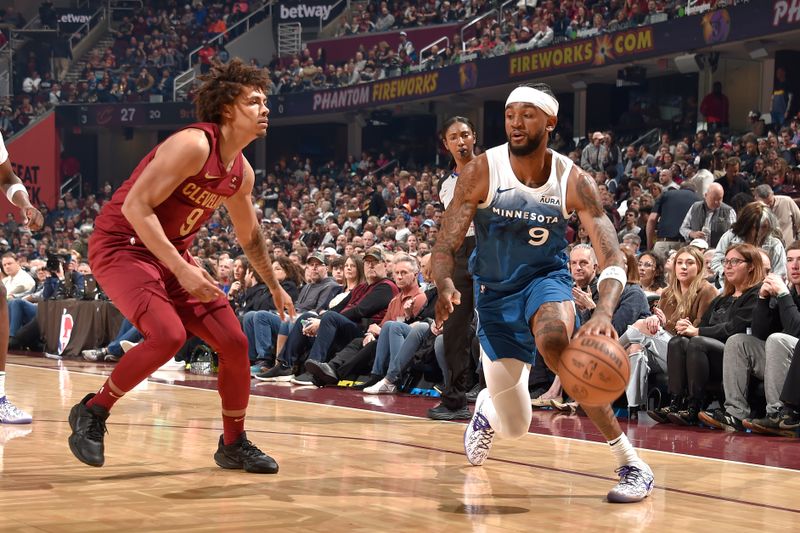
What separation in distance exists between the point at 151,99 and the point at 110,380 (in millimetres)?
28228

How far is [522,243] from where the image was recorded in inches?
197

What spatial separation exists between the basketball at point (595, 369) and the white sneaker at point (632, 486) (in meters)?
0.54

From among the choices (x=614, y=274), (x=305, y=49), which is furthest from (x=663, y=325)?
(x=305, y=49)

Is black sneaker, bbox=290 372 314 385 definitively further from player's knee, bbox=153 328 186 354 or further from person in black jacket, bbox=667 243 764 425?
player's knee, bbox=153 328 186 354

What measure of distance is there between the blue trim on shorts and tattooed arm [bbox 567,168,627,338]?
0.25 metres

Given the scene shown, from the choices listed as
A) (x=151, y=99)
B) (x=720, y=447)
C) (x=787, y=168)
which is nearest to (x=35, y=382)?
(x=720, y=447)

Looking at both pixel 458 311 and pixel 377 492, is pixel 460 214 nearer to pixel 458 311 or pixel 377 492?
pixel 377 492

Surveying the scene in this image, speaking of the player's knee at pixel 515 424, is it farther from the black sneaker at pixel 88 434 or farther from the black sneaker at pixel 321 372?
the black sneaker at pixel 321 372

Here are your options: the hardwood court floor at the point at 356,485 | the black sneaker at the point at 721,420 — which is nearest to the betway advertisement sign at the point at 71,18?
the hardwood court floor at the point at 356,485

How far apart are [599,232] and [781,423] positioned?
297 cm

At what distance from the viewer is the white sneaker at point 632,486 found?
469 centimetres

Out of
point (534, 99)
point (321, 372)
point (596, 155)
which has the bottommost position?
point (321, 372)

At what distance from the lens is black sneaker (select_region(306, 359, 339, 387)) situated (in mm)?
10039

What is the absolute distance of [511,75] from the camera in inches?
890
